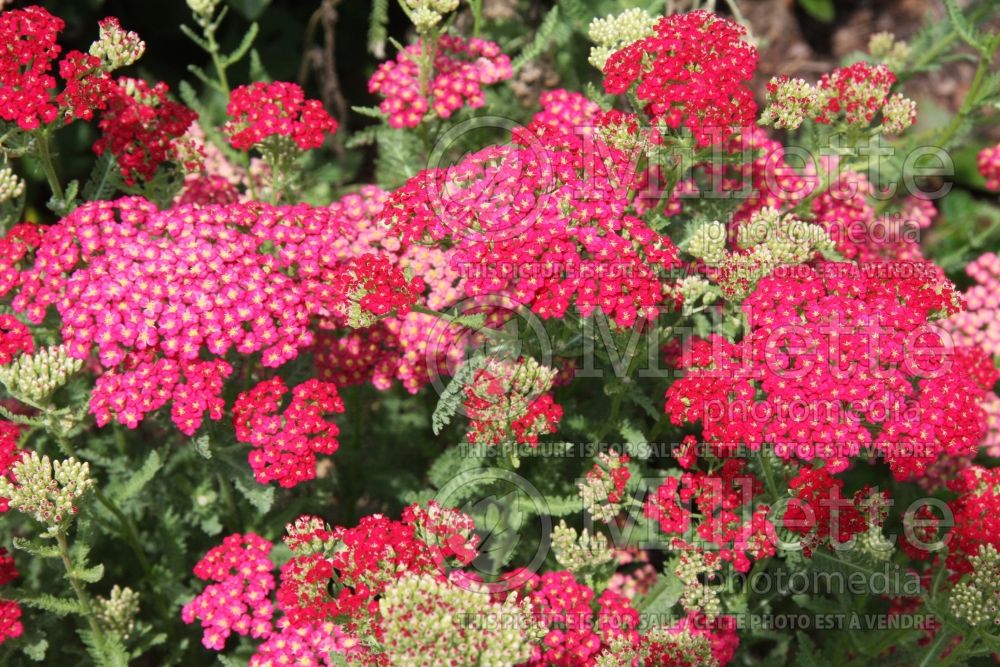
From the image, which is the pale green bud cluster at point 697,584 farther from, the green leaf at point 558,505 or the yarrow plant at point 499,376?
the green leaf at point 558,505

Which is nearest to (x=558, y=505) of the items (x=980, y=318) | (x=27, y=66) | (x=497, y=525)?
(x=497, y=525)

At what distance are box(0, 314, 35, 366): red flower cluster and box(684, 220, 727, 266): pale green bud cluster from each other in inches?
124

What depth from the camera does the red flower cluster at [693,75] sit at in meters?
4.52

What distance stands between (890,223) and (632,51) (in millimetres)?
2628

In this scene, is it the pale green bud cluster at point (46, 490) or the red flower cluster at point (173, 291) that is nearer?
the pale green bud cluster at point (46, 490)

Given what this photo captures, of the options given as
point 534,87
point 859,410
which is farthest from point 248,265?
point 534,87

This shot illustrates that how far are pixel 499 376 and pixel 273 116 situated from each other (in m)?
1.88

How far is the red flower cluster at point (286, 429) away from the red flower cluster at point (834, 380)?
1.63 m

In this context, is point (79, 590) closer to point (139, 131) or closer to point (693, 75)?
point (139, 131)

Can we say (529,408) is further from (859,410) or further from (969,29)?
(969,29)

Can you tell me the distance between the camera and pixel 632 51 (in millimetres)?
4746

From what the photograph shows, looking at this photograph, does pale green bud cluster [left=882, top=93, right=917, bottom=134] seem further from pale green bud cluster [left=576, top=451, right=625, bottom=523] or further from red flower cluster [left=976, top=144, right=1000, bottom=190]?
pale green bud cluster [left=576, top=451, right=625, bottom=523]

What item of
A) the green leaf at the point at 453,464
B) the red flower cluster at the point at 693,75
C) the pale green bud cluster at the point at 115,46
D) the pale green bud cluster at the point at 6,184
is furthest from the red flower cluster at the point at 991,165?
the pale green bud cluster at the point at 6,184

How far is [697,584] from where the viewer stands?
472 centimetres
